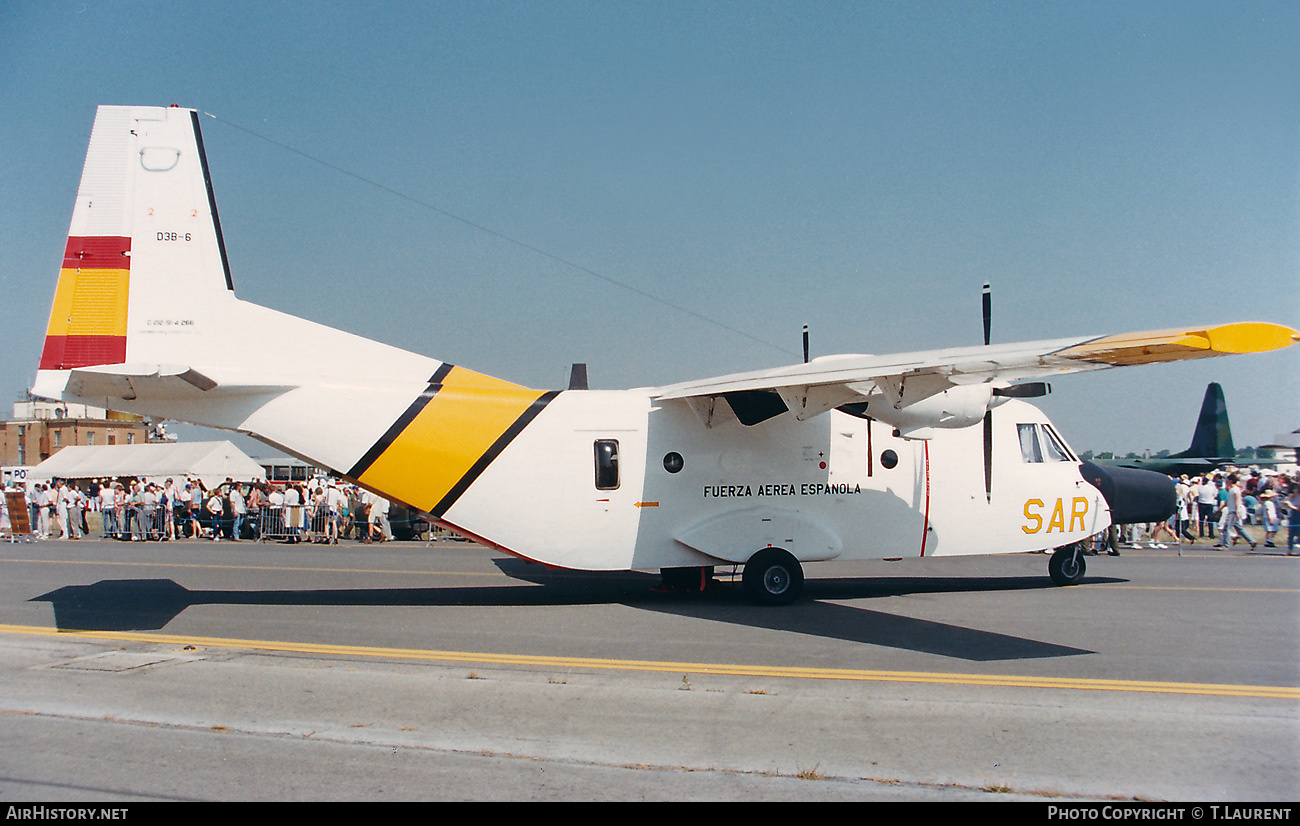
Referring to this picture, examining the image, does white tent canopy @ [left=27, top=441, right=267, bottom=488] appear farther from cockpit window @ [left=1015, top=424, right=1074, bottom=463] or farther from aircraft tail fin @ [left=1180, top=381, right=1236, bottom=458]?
aircraft tail fin @ [left=1180, top=381, right=1236, bottom=458]

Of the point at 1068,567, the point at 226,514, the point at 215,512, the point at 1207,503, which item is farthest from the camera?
the point at 226,514

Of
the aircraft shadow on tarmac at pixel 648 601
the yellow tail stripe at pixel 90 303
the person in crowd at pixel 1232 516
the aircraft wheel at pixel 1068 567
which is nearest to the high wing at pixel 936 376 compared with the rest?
the aircraft shadow on tarmac at pixel 648 601

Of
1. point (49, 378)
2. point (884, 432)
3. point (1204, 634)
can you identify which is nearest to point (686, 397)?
point (884, 432)

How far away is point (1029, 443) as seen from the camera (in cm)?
1235

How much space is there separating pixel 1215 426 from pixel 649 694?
33303 mm

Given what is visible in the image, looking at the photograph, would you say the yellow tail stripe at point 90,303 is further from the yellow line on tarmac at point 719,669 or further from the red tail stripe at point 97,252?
the yellow line on tarmac at point 719,669

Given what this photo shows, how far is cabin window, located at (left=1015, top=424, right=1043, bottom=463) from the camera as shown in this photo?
12.3 metres

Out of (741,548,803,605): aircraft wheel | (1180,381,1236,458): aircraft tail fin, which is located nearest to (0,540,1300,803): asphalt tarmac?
(741,548,803,605): aircraft wheel

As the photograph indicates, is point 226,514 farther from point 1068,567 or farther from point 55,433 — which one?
point 55,433

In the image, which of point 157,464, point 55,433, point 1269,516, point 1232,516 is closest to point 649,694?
point 1232,516

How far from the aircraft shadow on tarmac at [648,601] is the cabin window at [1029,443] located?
199 centimetres

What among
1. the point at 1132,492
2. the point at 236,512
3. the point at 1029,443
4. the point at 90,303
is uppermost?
the point at 90,303

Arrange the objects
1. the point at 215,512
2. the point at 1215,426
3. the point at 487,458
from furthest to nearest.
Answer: the point at 1215,426 < the point at 215,512 < the point at 487,458

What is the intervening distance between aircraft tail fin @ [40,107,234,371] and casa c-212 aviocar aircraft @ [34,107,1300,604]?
23mm
